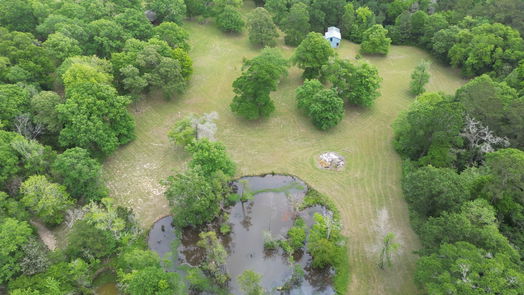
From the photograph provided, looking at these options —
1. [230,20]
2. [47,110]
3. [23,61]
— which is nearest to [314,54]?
[230,20]

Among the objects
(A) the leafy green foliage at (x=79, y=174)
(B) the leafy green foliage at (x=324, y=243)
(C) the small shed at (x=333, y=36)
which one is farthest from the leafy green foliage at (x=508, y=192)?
(C) the small shed at (x=333, y=36)

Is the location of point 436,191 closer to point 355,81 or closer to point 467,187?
point 467,187

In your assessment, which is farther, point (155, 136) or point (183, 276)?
point (155, 136)

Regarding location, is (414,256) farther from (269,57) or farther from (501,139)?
(269,57)

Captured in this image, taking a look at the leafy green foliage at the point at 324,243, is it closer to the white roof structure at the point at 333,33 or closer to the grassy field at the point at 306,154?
the grassy field at the point at 306,154

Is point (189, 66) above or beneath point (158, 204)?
above

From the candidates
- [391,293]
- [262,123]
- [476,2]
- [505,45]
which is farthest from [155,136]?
[476,2]
